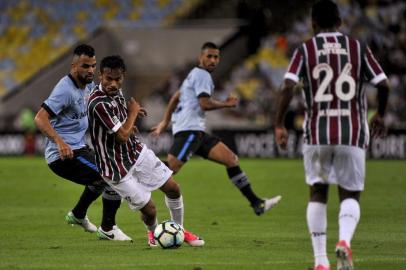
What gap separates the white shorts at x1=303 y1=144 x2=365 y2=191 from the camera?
7.19 metres

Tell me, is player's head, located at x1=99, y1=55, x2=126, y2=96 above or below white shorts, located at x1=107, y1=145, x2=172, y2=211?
above

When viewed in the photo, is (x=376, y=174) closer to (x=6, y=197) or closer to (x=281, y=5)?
(x=6, y=197)

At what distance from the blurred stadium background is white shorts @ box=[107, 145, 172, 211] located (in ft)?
67.6

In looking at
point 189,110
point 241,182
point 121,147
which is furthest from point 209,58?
point 121,147

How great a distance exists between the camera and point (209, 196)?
53.6 feet

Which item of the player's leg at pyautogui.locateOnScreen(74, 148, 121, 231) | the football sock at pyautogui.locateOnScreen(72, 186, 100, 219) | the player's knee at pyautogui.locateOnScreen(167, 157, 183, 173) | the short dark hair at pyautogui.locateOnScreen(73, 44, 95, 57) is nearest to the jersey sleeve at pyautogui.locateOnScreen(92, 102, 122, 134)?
the short dark hair at pyautogui.locateOnScreen(73, 44, 95, 57)

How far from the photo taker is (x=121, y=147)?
29.9ft

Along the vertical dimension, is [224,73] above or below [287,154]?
above

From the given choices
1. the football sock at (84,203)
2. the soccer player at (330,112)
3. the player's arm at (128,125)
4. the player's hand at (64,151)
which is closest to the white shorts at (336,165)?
the soccer player at (330,112)

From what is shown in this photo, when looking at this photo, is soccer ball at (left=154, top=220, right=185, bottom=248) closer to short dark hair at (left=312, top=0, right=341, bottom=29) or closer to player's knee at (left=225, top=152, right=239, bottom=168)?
short dark hair at (left=312, top=0, right=341, bottom=29)

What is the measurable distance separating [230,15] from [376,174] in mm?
15182

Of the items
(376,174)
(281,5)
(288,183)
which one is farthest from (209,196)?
(281,5)

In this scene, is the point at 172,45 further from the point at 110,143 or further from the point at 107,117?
the point at 107,117

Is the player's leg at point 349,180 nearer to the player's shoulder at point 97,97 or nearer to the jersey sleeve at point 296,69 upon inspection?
the jersey sleeve at point 296,69
